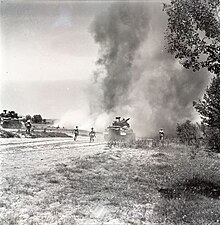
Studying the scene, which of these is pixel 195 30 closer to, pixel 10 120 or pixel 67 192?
pixel 67 192

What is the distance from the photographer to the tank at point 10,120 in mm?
45281

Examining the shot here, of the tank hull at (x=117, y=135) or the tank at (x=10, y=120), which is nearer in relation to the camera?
the tank hull at (x=117, y=135)

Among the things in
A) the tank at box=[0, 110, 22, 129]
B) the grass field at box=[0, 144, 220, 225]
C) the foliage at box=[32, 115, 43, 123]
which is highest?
the foliage at box=[32, 115, 43, 123]

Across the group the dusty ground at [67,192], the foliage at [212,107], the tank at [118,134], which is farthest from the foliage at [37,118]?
the foliage at [212,107]

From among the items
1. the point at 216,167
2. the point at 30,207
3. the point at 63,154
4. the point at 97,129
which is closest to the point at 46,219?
the point at 30,207

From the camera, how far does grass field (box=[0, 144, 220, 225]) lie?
413 inches

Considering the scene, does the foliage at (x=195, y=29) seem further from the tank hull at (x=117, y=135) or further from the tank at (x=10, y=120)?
the tank at (x=10, y=120)

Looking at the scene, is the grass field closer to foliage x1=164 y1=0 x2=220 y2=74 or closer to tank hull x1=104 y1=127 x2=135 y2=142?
foliage x1=164 y1=0 x2=220 y2=74

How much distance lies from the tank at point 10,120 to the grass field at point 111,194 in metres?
27.3

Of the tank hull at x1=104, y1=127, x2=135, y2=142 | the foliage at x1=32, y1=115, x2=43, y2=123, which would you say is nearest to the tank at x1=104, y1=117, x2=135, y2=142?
the tank hull at x1=104, y1=127, x2=135, y2=142

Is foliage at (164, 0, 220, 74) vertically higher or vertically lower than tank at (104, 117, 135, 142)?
higher

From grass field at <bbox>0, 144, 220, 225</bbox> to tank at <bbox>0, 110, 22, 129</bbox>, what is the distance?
2732 cm

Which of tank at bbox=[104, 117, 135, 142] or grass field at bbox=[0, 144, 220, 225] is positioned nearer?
grass field at bbox=[0, 144, 220, 225]

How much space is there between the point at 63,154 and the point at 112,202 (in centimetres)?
995
